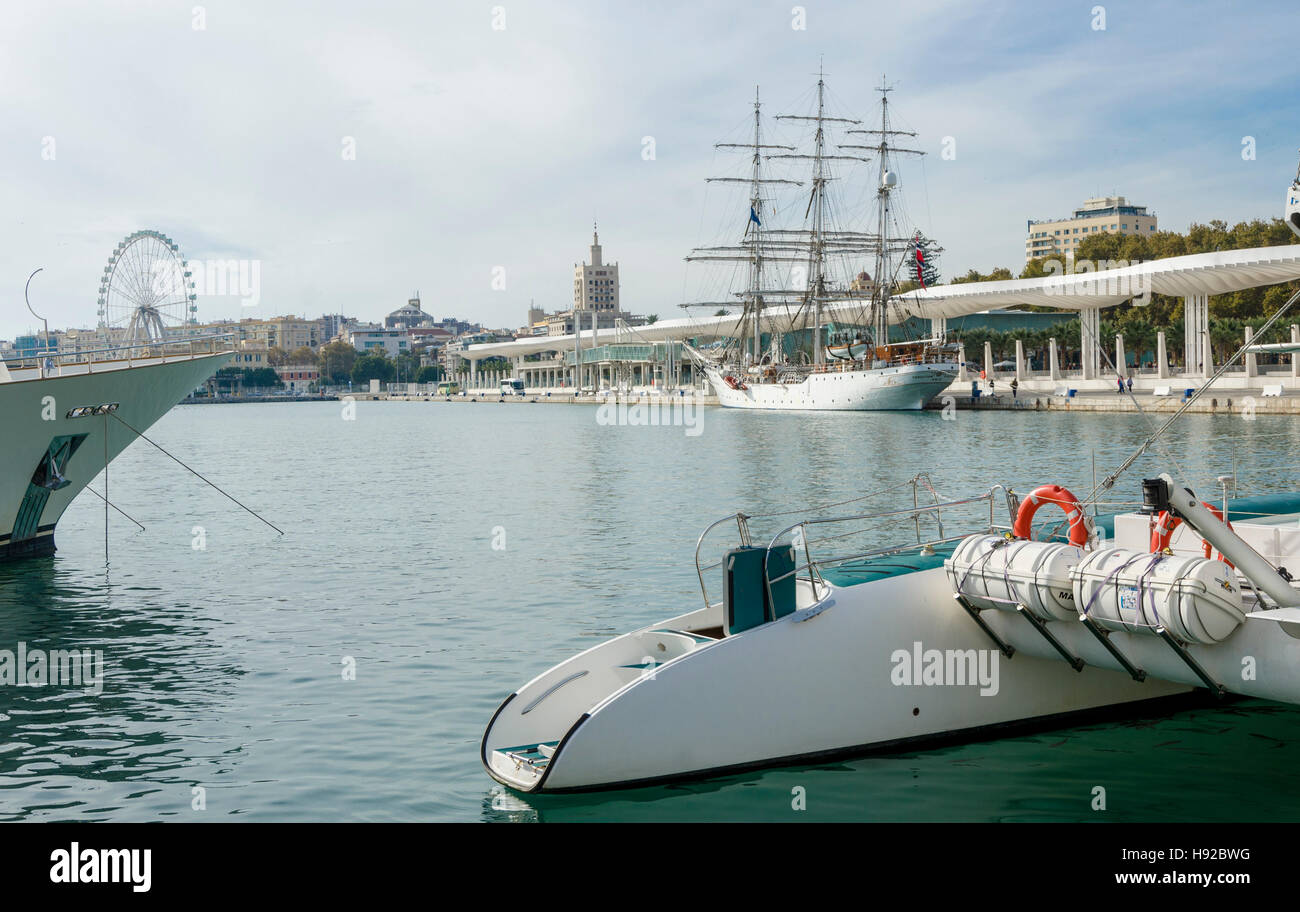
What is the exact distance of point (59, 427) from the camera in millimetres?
24172

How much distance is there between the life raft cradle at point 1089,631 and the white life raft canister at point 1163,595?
72 millimetres

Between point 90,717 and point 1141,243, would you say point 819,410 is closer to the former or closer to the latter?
point 1141,243

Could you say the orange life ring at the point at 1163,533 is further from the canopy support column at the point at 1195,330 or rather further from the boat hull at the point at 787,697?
the canopy support column at the point at 1195,330

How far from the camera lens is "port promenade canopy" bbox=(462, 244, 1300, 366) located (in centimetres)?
7306

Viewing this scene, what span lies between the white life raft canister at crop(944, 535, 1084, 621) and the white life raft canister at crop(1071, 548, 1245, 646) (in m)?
0.28

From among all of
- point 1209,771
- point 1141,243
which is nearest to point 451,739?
point 1209,771

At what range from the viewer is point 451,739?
38.1 ft

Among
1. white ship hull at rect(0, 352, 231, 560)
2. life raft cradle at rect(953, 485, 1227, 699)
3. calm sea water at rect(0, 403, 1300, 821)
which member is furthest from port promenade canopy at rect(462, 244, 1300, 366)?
life raft cradle at rect(953, 485, 1227, 699)

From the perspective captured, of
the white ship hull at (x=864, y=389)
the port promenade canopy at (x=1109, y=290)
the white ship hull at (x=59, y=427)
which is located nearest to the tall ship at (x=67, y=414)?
the white ship hull at (x=59, y=427)

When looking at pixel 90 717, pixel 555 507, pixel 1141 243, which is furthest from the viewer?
pixel 1141 243

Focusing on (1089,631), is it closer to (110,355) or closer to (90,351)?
(90,351)
